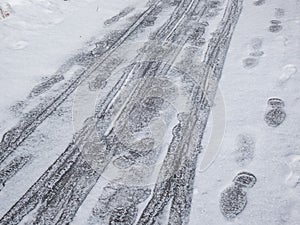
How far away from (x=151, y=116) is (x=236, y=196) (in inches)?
56.1

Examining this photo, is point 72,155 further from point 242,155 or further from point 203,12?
point 203,12

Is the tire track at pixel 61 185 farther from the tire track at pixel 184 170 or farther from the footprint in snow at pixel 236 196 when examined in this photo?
the footprint in snow at pixel 236 196

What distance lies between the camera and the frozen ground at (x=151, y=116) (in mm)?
3020

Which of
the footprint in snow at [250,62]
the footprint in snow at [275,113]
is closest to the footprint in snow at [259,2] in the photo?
the footprint in snow at [250,62]

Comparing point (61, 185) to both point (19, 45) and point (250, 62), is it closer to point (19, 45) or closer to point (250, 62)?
point (19, 45)

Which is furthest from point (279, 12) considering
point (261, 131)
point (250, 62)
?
point (261, 131)

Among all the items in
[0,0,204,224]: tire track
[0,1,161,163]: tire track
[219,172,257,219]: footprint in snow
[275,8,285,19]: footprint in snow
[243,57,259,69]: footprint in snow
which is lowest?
[0,0,204,224]: tire track

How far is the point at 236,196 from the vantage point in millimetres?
3014

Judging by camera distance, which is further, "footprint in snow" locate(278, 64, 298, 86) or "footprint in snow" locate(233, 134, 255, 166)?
"footprint in snow" locate(278, 64, 298, 86)

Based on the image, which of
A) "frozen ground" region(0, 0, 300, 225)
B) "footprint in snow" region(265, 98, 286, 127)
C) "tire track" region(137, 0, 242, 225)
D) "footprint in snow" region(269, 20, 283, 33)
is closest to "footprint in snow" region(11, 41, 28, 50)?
"frozen ground" region(0, 0, 300, 225)

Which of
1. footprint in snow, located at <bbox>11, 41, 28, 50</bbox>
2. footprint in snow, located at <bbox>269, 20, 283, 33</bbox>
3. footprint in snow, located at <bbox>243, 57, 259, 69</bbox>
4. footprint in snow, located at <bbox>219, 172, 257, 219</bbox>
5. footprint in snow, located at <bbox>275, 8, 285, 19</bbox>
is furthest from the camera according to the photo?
footprint in snow, located at <bbox>275, 8, 285, 19</bbox>

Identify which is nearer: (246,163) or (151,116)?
(246,163)

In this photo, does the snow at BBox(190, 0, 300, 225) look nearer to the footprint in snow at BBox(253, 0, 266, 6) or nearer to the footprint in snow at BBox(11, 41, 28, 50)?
the footprint in snow at BBox(253, 0, 266, 6)

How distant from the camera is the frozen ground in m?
3.02
